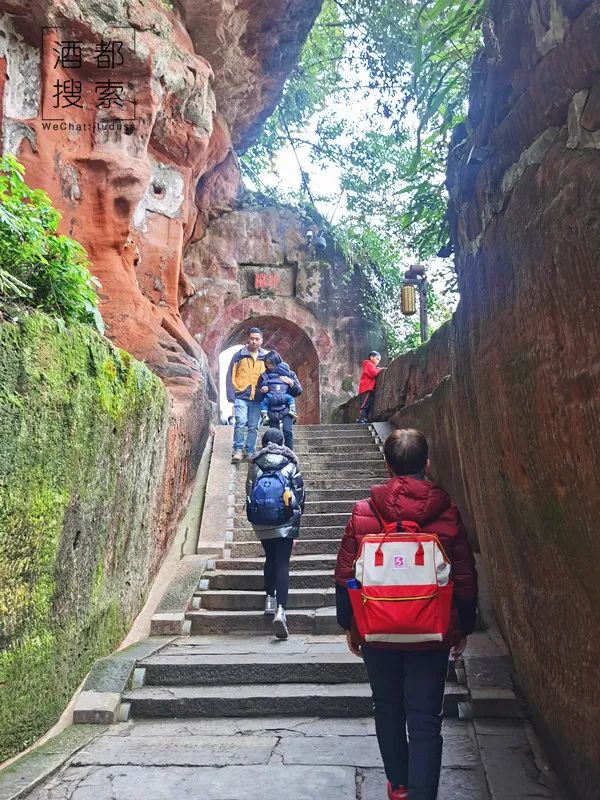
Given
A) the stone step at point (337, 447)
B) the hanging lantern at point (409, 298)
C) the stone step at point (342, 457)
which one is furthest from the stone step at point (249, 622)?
the hanging lantern at point (409, 298)

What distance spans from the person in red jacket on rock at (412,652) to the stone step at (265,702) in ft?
4.34

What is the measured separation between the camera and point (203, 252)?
16297mm

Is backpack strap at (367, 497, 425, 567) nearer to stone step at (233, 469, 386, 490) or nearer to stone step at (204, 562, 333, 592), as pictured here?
stone step at (204, 562, 333, 592)

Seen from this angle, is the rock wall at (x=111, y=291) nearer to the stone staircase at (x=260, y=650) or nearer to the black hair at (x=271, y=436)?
the stone staircase at (x=260, y=650)

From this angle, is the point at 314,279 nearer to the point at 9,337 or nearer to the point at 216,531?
the point at 216,531

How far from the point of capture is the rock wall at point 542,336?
6.51 ft

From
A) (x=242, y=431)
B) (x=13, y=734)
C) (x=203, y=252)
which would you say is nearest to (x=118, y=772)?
(x=13, y=734)

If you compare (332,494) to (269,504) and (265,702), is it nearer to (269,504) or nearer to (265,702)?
(269,504)

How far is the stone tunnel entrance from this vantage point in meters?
16.7

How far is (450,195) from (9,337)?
7.99 ft

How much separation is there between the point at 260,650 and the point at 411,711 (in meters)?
2.28

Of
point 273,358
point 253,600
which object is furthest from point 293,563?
point 273,358

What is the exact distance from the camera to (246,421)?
7.92 metres

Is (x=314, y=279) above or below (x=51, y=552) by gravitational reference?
above
